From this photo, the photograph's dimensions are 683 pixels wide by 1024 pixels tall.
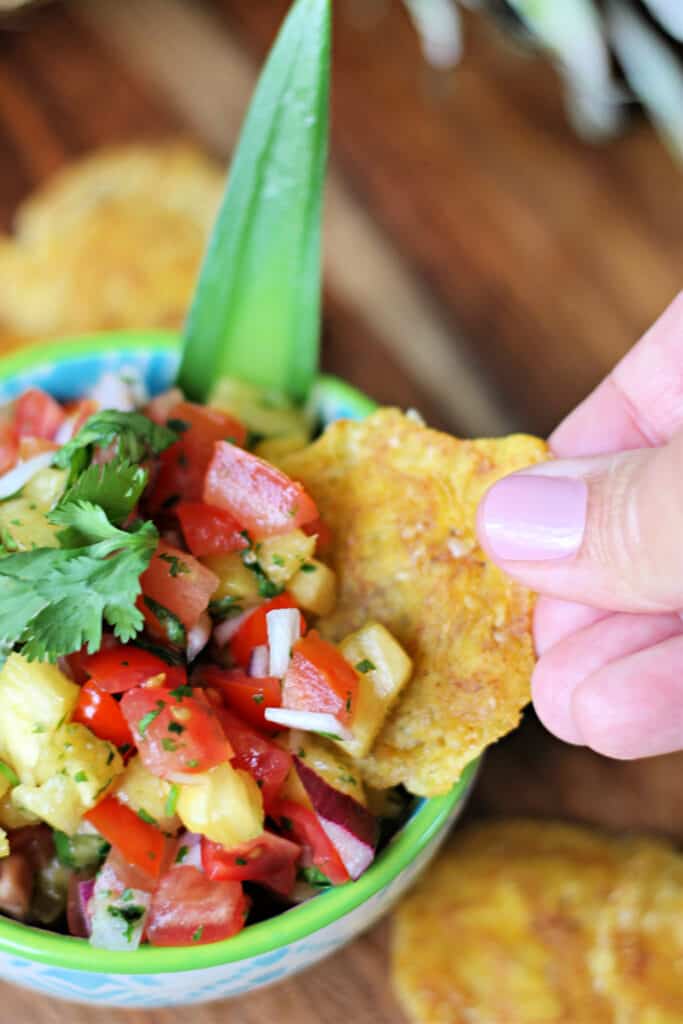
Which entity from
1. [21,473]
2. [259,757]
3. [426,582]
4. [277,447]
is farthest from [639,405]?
[21,473]

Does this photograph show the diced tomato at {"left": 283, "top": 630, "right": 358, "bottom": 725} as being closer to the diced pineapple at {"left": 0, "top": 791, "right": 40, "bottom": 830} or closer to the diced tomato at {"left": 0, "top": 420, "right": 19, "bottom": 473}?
the diced pineapple at {"left": 0, "top": 791, "right": 40, "bottom": 830}

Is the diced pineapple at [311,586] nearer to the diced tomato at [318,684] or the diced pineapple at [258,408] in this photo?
the diced tomato at [318,684]

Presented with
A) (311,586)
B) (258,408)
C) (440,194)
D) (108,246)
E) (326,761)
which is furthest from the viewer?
(440,194)

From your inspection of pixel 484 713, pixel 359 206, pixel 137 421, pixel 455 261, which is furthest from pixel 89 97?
pixel 484 713

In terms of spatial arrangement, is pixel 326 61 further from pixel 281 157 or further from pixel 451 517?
pixel 451 517

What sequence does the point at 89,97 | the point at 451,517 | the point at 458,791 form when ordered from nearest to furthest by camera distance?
the point at 458,791, the point at 451,517, the point at 89,97

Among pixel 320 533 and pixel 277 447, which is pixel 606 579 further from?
pixel 277 447

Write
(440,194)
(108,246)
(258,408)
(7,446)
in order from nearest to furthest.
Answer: (7,446) < (258,408) < (108,246) < (440,194)

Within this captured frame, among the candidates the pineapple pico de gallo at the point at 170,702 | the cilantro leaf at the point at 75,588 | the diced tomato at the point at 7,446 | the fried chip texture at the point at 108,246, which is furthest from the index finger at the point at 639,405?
the fried chip texture at the point at 108,246
